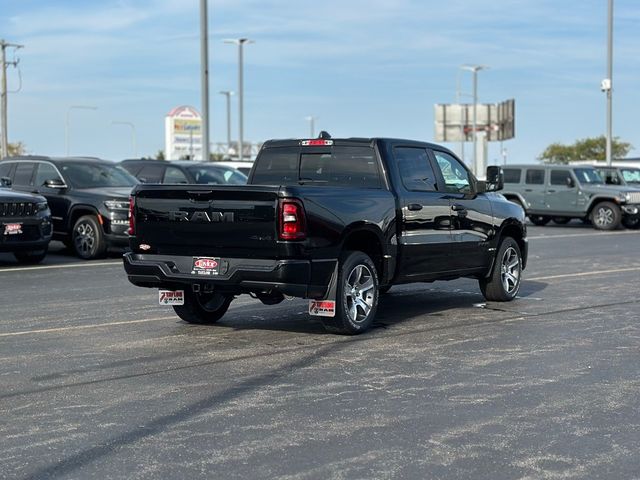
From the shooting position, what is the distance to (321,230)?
8969 millimetres

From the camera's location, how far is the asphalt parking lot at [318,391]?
5.46m

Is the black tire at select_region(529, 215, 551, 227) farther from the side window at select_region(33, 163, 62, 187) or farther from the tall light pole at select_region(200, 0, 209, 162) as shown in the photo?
the side window at select_region(33, 163, 62, 187)

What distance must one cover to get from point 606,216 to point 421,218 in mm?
19329

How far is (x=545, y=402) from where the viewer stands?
22.5ft

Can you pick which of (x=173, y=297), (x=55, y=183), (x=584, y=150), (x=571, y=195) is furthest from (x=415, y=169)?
(x=584, y=150)

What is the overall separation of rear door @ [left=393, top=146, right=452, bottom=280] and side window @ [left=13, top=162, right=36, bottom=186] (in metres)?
10.6

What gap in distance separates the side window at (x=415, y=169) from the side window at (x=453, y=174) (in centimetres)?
25

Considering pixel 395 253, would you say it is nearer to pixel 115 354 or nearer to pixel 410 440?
pixel 115 354

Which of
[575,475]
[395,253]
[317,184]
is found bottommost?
[575,475]

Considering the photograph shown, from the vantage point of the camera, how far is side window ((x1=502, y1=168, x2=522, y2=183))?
101ft

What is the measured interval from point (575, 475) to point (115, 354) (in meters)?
4.47

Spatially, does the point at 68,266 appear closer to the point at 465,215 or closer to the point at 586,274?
the point at 465,215

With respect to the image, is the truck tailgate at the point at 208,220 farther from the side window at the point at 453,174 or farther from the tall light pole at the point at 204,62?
the tall light pole at the point at 204,62

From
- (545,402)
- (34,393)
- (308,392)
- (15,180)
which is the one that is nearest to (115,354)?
(34,393)
